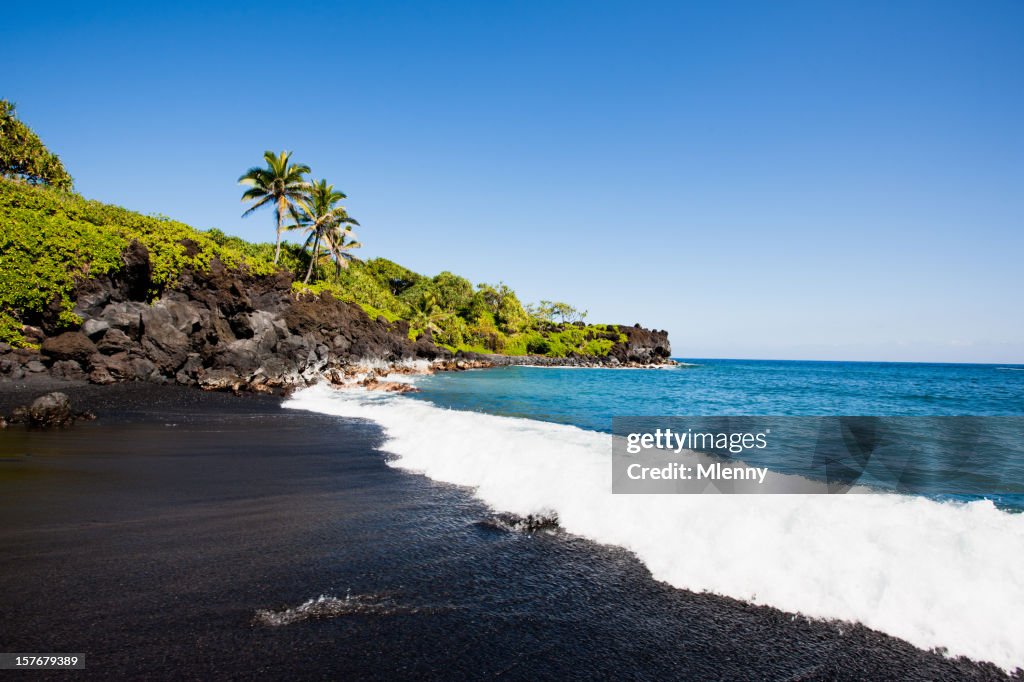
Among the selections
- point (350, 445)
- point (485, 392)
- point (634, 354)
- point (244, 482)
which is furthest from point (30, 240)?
point (634, 354)

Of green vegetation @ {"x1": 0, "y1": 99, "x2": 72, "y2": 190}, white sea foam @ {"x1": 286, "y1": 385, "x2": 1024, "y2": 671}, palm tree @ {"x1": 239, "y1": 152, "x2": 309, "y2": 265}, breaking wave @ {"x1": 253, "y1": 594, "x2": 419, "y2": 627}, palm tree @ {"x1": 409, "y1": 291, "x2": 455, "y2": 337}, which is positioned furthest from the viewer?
palm tree @ {"x1": 409, "y1": 291, "x2": 455, "y2": 337}

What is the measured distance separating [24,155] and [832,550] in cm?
4357

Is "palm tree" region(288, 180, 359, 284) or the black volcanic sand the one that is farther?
"palm tree" region(288, 180, 359, 284)

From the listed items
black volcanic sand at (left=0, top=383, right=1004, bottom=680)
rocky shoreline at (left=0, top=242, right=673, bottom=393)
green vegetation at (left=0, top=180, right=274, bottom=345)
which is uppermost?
green vegetation at (left=0, top=180, right=274, bottom=345)

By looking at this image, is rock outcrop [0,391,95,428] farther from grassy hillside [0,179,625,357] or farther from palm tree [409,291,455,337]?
palm tree [409,291,455,337]

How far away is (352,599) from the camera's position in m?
3.95

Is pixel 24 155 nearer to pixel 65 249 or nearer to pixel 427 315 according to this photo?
pixel 65 249

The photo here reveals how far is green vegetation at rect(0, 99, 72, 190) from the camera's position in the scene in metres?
27.9

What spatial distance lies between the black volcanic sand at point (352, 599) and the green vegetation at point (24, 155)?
3353cm

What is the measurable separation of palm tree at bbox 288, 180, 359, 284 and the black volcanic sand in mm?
42742

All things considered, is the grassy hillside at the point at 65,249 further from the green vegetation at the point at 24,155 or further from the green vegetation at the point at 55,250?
the green vegetation at the point at 24,155

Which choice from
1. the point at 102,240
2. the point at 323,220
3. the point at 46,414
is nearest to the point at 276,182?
the point at 323,220

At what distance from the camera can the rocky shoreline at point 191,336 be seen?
18.8 metres

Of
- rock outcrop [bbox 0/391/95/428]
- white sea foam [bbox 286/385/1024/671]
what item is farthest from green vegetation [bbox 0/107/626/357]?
white sea foam [bbox 286/385/1024/671]
